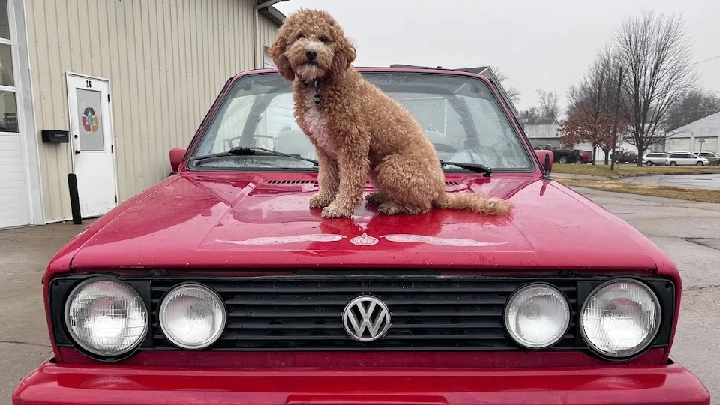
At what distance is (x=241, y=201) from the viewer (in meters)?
1.95

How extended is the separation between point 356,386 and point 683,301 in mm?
3901

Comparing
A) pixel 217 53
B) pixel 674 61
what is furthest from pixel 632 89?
pixel 217 53

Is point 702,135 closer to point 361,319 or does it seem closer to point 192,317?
point 361,319

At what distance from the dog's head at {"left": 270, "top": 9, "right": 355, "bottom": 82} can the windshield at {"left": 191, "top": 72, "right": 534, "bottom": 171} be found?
85 cm

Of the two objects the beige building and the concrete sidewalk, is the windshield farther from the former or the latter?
the beige building

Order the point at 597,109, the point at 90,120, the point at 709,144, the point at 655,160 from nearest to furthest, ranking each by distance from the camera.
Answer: the point at 90,120 < the point at 597,109 < the point at 655,160 < the point at 709,144

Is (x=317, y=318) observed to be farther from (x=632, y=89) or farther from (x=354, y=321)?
(x=632, y=89)

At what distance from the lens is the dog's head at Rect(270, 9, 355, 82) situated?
1645 millimetres

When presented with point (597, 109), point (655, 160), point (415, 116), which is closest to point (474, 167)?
point (415, 116)

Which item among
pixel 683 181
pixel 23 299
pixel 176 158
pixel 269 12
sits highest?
pixel 269 12

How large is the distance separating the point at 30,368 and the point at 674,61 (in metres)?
35.1

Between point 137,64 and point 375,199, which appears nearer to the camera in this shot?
point 375,199

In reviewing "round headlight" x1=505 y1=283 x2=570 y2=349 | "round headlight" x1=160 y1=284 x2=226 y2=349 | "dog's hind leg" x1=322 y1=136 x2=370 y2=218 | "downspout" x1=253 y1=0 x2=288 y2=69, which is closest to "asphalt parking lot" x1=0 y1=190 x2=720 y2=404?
"round headlight" x1=505 y1=283 x2=570 y2=349

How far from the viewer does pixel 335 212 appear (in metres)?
1.74
